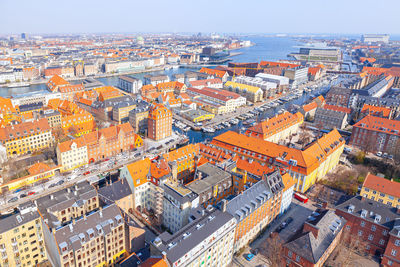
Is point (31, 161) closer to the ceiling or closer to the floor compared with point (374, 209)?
closer to the floor

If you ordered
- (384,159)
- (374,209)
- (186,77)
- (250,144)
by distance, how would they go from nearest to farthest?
(374,209), (250,144), (384,159), (186,77)

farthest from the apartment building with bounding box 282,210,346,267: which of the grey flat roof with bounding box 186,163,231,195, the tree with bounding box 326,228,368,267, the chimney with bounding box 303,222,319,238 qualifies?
the grey flat roof with bounding box 186,163,231,195

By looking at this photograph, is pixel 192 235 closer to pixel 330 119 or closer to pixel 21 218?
pixel 21 218

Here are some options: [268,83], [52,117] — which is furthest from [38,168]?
[268,83]

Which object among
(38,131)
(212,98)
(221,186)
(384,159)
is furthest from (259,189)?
(212,98)

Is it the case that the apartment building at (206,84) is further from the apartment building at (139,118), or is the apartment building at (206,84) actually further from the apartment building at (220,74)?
the apartment building at (139,118)

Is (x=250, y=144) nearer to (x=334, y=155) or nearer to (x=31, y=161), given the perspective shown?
(x=334, y=155)
